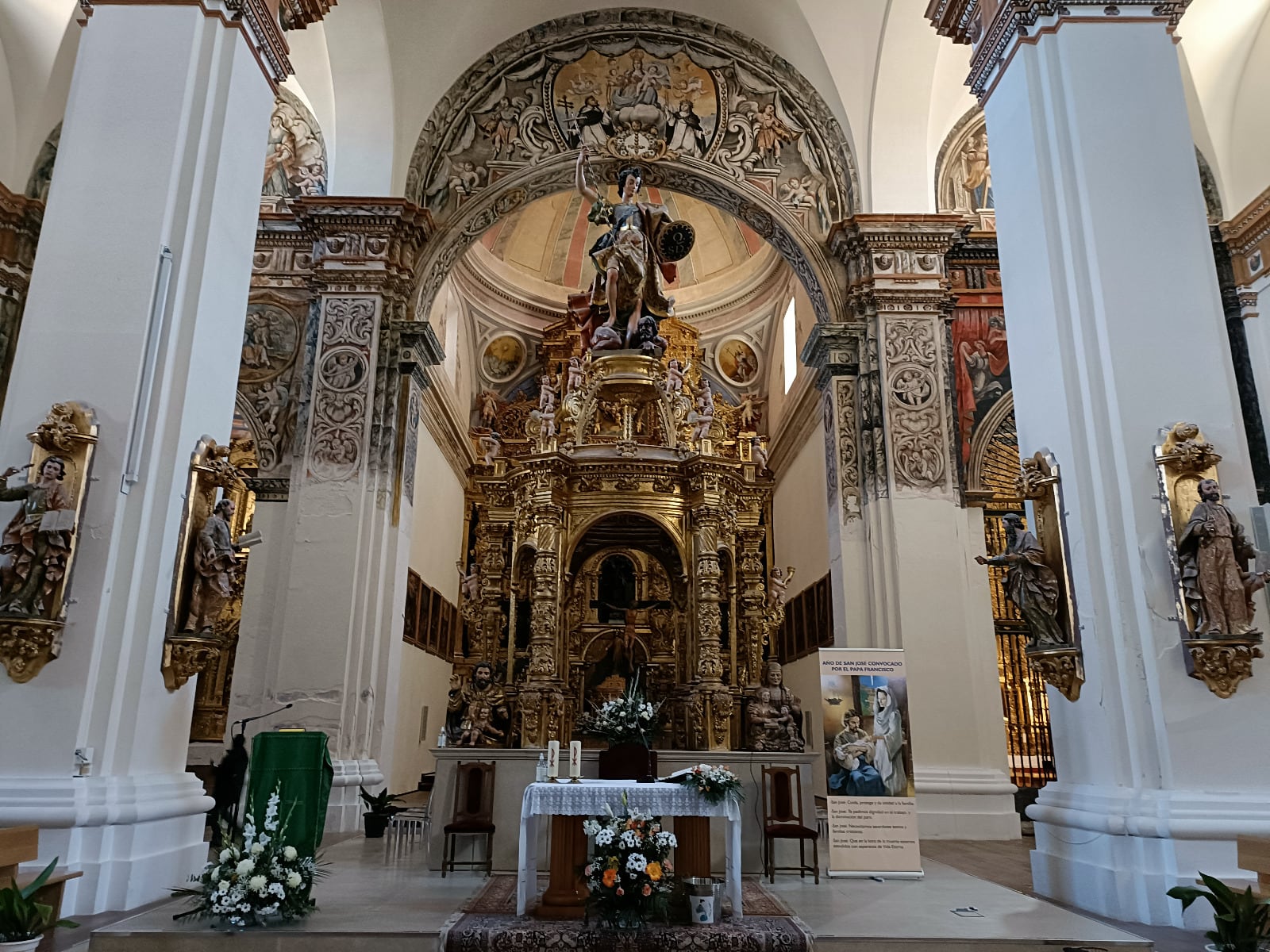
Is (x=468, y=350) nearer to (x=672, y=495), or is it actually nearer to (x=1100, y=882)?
(x=672, y=495)

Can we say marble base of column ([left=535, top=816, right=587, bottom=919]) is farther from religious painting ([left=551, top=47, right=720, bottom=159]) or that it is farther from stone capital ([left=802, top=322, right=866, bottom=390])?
religious painting ([left=551, top=47, right=720, bottom=159])

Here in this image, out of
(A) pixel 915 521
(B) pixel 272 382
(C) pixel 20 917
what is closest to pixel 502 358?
(B) pixel 272 382

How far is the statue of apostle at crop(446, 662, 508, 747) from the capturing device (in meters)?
9.38

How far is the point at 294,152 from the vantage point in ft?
41.7

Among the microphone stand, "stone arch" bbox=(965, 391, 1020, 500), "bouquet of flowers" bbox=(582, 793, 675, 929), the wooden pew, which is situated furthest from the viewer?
"stone arch" bbox=(965, 391, 1020, 500)

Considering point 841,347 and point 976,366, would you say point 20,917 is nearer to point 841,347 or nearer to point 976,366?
point 841,347

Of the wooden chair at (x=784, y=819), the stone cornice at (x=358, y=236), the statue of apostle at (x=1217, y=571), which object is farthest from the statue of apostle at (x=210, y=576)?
the stone cornice at (x=358, y=236)

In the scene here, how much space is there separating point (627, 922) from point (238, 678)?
7.06m

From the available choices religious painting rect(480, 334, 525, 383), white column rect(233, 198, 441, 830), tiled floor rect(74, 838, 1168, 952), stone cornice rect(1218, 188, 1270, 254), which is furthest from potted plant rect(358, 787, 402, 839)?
stone cornice rect(1218, 188, 1270, 254)

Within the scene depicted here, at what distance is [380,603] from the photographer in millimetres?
10922

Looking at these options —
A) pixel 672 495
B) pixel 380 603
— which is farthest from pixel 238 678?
pixel 672 495

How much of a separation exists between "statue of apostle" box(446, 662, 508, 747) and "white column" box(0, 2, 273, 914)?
3.38 metres

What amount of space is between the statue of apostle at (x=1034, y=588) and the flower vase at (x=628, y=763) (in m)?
2.88

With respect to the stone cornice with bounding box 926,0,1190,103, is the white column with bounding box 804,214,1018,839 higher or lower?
lower
